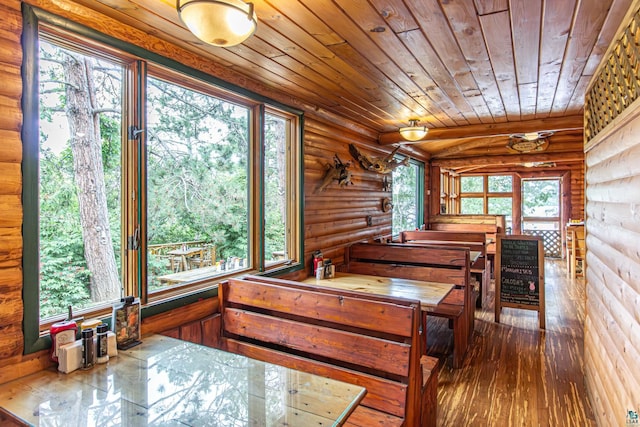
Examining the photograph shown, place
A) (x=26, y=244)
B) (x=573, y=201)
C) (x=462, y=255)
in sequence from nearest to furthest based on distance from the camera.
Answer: (x=26, y=244)
(x=462, y=255)
(x=573, y=201)

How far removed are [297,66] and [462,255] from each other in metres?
2.20

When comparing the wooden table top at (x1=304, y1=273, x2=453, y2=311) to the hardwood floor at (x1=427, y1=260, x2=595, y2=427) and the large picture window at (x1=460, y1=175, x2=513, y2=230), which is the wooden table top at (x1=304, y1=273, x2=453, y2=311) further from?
the large picture window at (x1=460, y1=175, x2=513, y2=230)

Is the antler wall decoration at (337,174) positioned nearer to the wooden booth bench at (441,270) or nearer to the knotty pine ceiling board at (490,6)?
the wooden booth bench at (441,270)

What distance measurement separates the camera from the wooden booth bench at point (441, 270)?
11.1ft

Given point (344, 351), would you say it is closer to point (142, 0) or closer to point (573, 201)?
point (142, 0)

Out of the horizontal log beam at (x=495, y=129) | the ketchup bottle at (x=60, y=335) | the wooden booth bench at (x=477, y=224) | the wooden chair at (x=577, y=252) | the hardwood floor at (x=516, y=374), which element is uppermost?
the horizontal log beam at (x=495, y=129)

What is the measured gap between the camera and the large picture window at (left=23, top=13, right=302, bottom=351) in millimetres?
1722

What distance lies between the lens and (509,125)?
4.55m

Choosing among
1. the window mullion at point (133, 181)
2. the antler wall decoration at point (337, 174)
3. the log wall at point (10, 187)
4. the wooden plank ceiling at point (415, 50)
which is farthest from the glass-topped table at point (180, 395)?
the antler wall decoration at point (337, 174)

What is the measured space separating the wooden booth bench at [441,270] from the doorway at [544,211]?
6.79 m

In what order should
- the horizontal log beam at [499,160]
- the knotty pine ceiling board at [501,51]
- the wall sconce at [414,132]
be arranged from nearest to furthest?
the knotty pine ceiling board at [501,51] → the wall sconce at [414,132] → the horizontal log beam at [499,160]

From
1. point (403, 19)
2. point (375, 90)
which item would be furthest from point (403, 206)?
point (403, 19)

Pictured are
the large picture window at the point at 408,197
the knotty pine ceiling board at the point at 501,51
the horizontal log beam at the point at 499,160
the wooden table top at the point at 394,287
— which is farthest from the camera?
the horizontal log beam at the point at 499,160

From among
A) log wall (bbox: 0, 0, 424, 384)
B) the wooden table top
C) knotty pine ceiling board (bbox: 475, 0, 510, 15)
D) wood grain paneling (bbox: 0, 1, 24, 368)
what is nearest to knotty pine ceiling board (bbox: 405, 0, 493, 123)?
knotty pine ceiling board (bbox: 475, 0, 510, 15)
